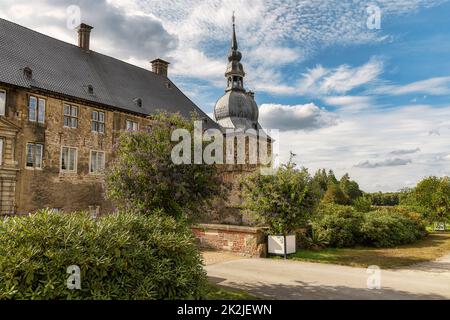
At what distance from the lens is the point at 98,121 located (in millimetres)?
25609

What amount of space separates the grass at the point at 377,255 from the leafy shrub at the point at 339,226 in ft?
2.47

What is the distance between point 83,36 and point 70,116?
962cm

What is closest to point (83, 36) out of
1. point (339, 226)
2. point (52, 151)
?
point (52, 151)

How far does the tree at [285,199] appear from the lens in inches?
564

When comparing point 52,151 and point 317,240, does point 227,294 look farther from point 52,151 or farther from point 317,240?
point 52,151

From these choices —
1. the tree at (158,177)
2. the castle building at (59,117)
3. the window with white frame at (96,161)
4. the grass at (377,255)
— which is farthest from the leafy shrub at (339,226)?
the window with white frame at (96,161)

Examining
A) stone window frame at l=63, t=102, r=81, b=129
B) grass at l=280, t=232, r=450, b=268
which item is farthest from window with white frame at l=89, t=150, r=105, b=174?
grass at l=280, t=232, r=450, b=268

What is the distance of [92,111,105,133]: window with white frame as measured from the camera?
25.3m

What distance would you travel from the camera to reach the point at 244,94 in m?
46.0

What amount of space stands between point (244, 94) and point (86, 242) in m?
41.5

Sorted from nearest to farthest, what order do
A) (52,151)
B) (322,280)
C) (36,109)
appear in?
(322,280), (36,109), (52,151)

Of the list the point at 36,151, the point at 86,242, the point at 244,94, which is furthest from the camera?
the point at 244,94
